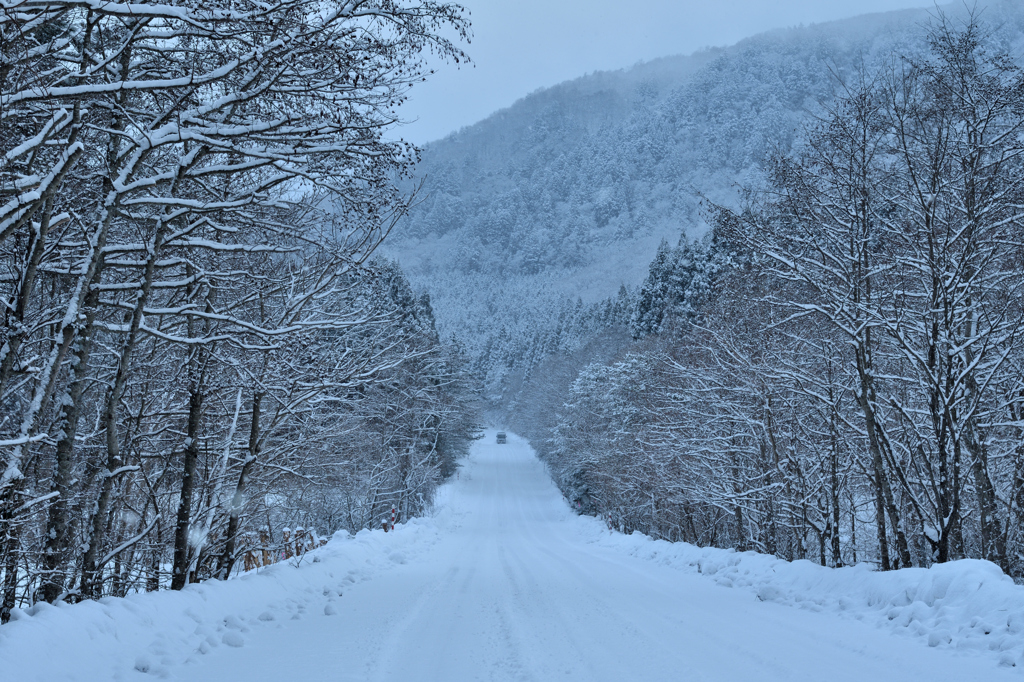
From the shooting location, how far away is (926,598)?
6496 mm

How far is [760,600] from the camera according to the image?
8844mm

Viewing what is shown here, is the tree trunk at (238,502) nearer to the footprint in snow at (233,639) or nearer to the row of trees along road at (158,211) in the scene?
the row of trees along road at (158,211)

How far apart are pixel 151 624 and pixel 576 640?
3.91 metres

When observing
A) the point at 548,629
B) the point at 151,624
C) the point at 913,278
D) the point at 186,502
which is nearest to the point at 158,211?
the point at 186,502

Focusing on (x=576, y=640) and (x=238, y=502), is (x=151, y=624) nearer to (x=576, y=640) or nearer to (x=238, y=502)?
(x=238, y=502)

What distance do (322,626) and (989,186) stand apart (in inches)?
391

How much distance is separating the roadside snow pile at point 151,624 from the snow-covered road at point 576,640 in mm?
302

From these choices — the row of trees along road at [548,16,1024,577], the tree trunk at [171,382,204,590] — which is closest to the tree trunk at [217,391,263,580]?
the tree trunk at [171,382,204,590]

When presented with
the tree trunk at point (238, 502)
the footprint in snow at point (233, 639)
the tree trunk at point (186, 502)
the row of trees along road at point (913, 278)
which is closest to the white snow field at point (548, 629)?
the footprint in snow at point (233, 639)

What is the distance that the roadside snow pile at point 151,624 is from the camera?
169 inches

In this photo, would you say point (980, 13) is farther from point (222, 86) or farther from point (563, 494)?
point (563, 494)

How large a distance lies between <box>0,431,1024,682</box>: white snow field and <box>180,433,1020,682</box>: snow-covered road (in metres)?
0.03

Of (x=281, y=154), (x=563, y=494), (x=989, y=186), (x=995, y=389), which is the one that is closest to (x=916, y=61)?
(x=989, y=186)

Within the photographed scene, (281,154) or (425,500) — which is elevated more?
(281,154)
